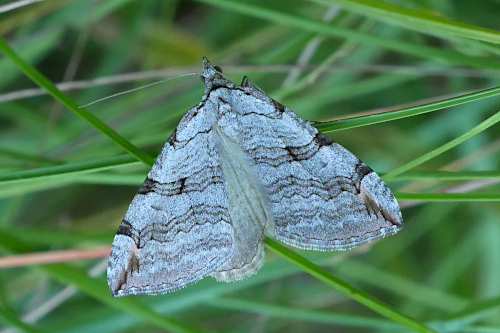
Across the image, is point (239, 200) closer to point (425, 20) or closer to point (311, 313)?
point (311, 313)

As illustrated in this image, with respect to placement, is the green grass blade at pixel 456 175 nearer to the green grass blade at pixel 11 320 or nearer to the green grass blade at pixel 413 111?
the green grass blade at pixel 413 111

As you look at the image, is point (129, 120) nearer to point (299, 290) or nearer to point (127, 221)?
point (127, 221)

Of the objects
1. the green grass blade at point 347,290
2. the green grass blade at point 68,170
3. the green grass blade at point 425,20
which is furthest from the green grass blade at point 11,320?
the green grass blade at point 425,20

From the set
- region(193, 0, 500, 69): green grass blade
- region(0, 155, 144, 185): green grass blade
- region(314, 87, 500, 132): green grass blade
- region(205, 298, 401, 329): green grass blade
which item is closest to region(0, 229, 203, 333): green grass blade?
region(205, 298, 401, 329): green grass blade

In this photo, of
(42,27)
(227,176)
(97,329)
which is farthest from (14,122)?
(227,176)

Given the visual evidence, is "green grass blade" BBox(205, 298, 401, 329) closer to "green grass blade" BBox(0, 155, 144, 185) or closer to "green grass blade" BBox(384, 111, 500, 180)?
"green grass blade" BBox(384, 111, 500, 180)

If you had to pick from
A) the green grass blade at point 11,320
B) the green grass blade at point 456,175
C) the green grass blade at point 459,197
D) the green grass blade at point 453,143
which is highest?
the green grass blade at point 453,143
